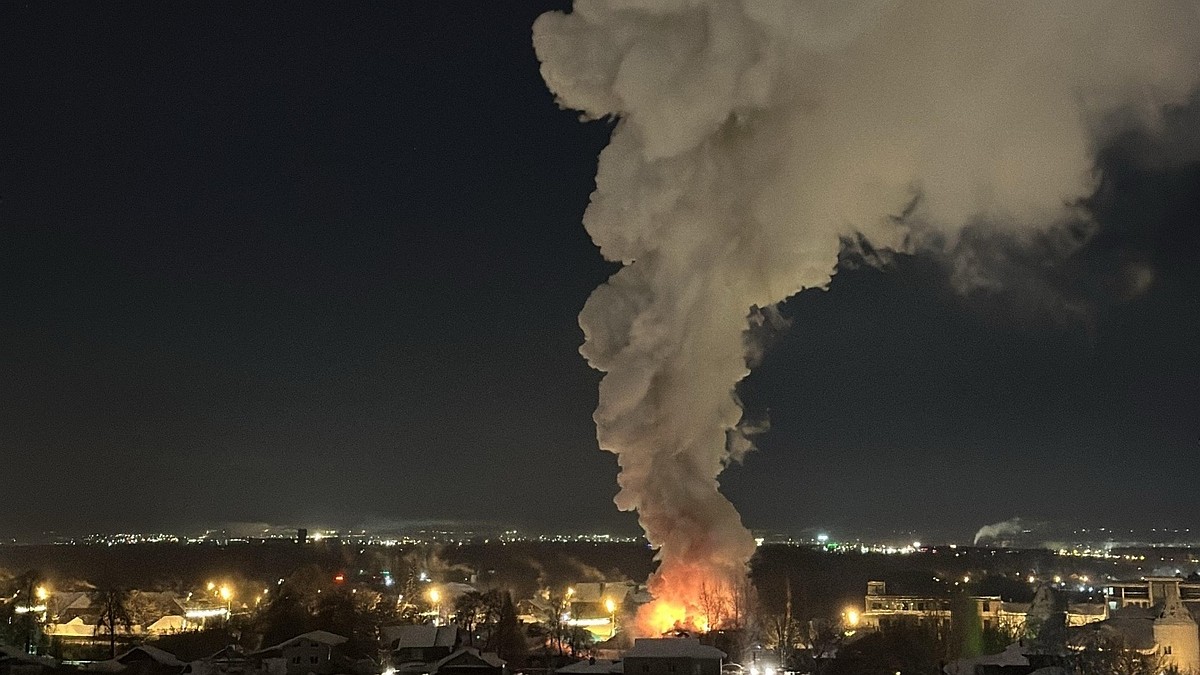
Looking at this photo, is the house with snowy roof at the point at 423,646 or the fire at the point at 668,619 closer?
the fire at the point at 668,619

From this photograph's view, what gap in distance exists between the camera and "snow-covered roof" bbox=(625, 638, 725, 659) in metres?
37.8

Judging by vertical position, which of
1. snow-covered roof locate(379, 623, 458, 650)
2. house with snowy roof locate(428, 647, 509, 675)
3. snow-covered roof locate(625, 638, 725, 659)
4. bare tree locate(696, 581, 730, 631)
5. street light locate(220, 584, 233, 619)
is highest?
bare tree locate(696, 581, 730, 631)

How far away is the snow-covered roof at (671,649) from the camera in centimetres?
3775

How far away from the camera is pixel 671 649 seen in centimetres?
3803

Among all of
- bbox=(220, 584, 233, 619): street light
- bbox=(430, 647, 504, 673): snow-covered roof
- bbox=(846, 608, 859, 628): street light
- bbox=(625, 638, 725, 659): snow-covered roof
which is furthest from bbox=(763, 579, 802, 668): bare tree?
bbox=(220, 584, 233, 619): street light

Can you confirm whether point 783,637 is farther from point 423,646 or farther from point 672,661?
point 423,646

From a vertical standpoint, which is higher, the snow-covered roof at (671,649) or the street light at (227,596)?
the snow-covered roof at (671,649)

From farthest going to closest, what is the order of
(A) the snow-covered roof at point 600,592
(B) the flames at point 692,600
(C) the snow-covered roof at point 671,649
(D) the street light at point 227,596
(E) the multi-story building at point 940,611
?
(D) the street light at point 227,596
(A) the snow-covered roof at point 600,592
(E) the multi-story building at point 940,611
(B) the flames at point 692,600
(C) the snow-covered roof at point 671,649

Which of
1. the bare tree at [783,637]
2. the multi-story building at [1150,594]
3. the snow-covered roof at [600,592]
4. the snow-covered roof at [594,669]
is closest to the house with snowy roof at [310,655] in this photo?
the snow-covered roof at [594,669]

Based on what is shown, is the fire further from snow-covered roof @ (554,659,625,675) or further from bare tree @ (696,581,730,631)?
snow-covered roof @ (554,659,625,675)

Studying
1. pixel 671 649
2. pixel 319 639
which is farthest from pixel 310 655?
pixel 671 649

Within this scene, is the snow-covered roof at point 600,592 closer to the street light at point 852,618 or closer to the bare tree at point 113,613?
the street light at point 852,618

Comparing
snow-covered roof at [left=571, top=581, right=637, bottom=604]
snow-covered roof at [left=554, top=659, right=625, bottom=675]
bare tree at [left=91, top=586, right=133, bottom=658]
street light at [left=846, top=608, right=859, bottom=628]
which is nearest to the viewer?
snow-covered roof at [left=554, top=659, right=625, bottom=675]

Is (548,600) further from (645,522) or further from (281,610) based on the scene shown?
→ (645,522)
